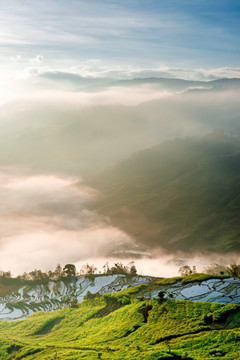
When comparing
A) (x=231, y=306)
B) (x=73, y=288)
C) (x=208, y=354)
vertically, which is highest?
(x=73, y=288)

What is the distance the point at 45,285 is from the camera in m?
98.9

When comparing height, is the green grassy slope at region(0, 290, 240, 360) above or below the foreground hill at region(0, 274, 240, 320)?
below

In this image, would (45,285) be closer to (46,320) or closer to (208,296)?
(46,320)

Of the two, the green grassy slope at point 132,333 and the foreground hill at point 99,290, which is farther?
the foreground hill at point 99,290

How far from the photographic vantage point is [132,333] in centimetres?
5016

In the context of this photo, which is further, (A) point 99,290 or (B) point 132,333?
(A) point 99,290

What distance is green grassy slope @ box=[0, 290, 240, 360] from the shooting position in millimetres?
41906

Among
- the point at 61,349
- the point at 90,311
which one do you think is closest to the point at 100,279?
the point at 90,311

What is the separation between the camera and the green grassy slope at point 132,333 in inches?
1650

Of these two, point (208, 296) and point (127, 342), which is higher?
point (208, 296)

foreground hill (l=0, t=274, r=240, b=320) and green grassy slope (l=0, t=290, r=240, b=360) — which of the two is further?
foreground hill (l=0, t=274, r=240, b=320)

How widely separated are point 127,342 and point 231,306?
16.4 metres

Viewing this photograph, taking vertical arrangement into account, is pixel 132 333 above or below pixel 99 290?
below

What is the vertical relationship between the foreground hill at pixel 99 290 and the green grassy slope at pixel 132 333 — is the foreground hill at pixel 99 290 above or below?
above
